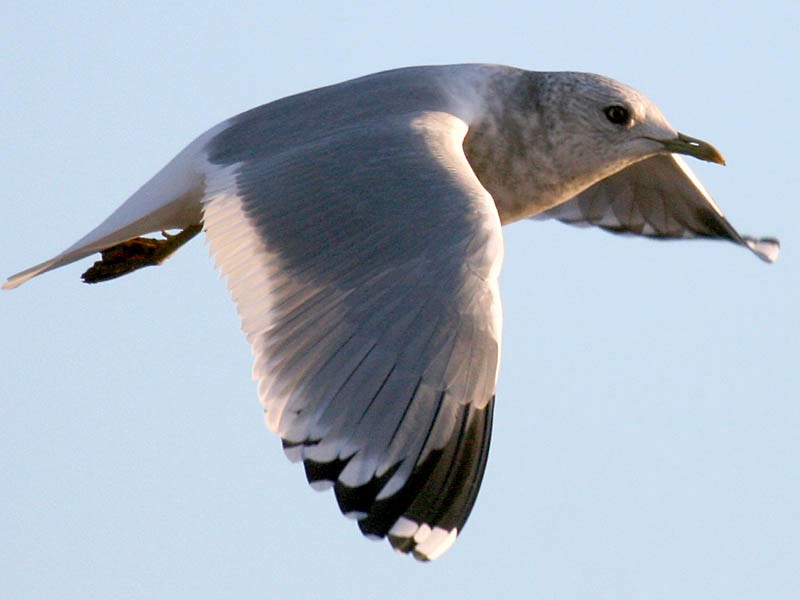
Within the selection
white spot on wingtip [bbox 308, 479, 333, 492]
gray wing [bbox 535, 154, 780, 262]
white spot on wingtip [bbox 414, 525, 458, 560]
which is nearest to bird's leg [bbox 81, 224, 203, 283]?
gray wing [bbox 535, 154, 780, 262]

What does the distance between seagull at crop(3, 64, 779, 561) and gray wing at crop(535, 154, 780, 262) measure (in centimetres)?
66

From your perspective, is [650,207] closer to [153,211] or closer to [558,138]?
[558,138]

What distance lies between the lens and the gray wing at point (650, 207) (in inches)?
300

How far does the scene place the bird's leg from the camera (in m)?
7.05

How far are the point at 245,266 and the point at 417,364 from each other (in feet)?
2.22

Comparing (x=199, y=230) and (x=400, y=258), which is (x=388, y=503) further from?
(x=199, y=230)

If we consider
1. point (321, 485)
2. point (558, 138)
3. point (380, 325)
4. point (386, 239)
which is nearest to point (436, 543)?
point (321, 485)

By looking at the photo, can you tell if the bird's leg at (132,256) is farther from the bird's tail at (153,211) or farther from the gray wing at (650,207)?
the gray wing at (650,207)

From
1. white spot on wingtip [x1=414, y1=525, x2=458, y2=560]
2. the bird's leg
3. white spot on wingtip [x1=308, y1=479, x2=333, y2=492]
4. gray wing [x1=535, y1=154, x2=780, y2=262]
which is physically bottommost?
gray wing [x1=535, y1=154, x2=780, y2=262]

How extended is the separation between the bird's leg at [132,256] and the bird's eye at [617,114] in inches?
60.2

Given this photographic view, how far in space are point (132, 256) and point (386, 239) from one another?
1769 millimetres

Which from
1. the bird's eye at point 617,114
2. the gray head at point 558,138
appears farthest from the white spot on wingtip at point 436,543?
the bird's eye at point 617,114

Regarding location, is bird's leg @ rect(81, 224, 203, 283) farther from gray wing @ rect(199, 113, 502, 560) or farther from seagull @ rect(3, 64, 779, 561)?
gray wing @ rect(199, 113, 502, 560)

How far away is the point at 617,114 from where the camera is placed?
6906mm
